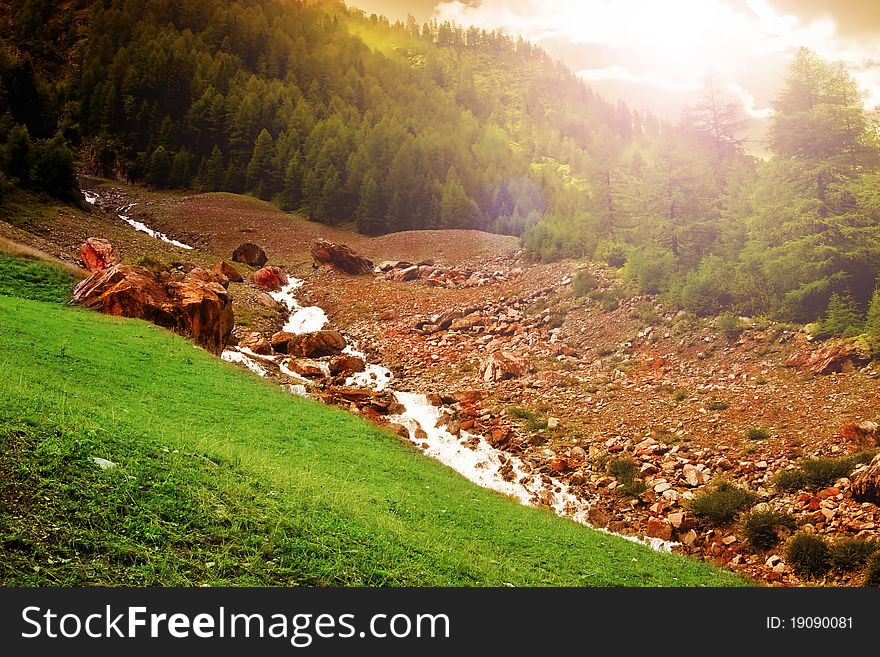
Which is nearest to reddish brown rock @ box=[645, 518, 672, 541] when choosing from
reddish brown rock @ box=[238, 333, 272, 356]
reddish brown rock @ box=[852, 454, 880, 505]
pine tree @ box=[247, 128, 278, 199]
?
reddish brown rock @ box=[852, 454, 880, 505]

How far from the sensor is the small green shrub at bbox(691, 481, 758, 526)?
Result: 43.5ft

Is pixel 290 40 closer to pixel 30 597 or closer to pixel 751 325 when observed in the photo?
pixel 751 325

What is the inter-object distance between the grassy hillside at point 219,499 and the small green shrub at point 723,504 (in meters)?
2.16

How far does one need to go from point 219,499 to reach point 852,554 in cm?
1316

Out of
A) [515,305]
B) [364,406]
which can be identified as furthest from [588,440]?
[515,305]

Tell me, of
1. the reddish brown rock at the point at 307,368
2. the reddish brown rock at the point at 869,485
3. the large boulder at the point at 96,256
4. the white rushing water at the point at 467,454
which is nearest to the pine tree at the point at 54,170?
the large boulder at the point at 96,256

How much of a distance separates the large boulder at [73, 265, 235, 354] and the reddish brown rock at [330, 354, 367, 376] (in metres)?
5.48

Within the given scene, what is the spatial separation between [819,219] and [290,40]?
428 ft

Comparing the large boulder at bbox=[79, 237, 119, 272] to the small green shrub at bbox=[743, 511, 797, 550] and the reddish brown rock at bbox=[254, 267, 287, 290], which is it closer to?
the reddish brown rock at bbox=[254, 267, 287, 290]

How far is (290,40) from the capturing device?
11981 centimetres

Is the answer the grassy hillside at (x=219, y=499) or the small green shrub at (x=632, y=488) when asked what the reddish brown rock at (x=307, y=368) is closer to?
the grassy hillside at (x=219, y=499)

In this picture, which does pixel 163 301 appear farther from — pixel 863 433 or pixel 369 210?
pixel 369 210

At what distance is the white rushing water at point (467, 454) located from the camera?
15727mm

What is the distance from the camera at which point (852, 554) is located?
35.9 feet
